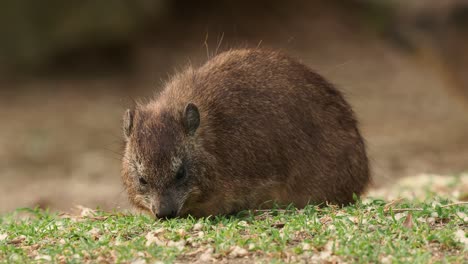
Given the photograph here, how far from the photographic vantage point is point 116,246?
21.5 feet

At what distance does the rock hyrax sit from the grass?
14.4 inches

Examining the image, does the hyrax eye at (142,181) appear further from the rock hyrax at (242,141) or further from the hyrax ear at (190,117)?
the hyrax ear at (190,117)

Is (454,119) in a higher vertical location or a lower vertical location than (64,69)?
lower

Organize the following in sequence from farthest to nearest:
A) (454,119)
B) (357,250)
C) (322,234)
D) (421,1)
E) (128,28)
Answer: (128,28)
(454,119)
(421,1)
(322,234)
(357,250)

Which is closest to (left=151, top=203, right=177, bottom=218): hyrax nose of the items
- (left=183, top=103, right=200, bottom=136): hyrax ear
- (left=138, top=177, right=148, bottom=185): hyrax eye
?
(left=138, top=177, right=148, bottom=185): hyrax eye

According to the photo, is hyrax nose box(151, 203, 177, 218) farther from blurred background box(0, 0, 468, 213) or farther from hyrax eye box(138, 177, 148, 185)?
blurred background box(0, 0, 468, 213)

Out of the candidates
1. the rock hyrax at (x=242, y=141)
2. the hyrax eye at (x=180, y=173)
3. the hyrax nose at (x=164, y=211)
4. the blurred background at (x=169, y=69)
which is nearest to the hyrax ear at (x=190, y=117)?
the rock hyrax at (x=242, y=141)

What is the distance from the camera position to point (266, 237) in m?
6.69

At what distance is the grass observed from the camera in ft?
20.6

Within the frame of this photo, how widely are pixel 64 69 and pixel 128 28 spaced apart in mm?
2315

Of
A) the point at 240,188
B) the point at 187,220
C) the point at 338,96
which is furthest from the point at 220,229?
the point at 338,96

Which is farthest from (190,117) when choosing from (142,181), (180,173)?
(142,181)

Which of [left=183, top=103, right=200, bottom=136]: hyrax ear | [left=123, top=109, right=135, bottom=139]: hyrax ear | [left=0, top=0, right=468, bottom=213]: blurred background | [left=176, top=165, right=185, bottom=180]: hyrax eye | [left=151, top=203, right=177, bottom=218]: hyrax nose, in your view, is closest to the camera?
[left=151, top=203, right=177, bottom=218]: hyrax nose

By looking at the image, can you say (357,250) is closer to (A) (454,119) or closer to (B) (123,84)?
(A) (454,119)
